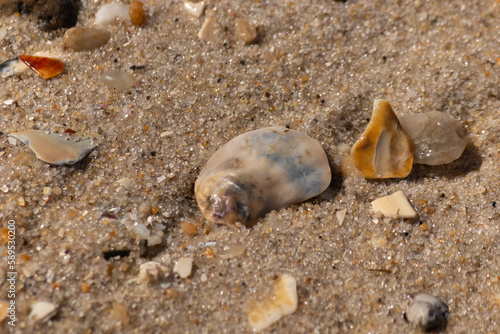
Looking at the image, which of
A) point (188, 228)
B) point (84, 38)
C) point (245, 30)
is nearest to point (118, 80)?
point (84, 38)

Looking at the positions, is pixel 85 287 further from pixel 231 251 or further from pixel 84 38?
pixel 84 38

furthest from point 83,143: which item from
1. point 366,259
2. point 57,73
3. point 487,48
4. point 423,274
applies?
point 487,48

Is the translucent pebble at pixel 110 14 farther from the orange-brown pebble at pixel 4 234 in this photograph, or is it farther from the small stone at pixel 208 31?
the orange-brown pebble at pixel 4 234

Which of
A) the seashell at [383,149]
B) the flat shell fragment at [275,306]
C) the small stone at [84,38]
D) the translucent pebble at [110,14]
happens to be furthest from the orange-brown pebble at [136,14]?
the flat shell fragment at [275,306]

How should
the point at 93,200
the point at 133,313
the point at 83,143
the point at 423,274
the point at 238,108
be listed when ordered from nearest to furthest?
the point at 133,313, the point at 423,274, the point at 93,200, the point at 83,143, the point at 238,108

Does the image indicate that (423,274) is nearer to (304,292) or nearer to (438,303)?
(438,303)

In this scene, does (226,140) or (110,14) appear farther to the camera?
(110,14)
